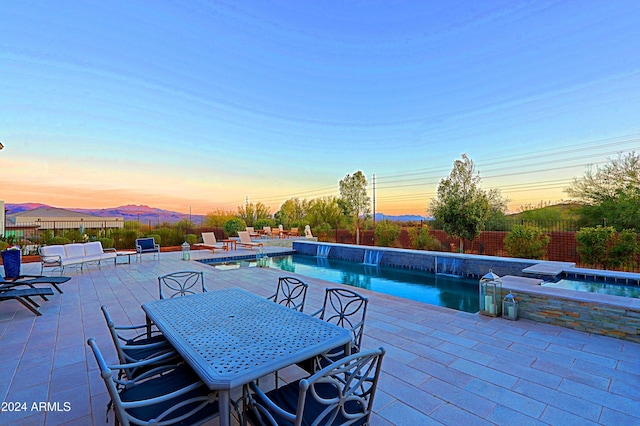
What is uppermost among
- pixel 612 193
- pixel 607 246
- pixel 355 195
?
pixel 355 195

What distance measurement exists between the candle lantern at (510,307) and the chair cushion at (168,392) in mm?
3772

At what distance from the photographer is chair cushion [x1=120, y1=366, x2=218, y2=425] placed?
1420 millimetres

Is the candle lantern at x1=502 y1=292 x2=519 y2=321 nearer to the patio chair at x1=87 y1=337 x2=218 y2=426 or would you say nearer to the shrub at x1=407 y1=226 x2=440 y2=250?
the patio chair at x1=87 y1=337 x2=218 y2=426

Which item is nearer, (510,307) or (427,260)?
(510,307)

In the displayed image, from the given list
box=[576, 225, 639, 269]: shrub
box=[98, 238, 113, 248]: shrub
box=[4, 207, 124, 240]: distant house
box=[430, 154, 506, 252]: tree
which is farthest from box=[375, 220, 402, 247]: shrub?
box=[4, 207, 124, 240]: distant house

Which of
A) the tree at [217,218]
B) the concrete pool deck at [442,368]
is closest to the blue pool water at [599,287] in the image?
the concrete pool deck at [442,368]

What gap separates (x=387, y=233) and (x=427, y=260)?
405cm

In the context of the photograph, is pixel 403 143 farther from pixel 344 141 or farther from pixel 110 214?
pixel 110 214

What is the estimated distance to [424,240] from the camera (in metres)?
11.5

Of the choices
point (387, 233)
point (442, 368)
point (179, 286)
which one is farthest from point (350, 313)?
point (387, 233)

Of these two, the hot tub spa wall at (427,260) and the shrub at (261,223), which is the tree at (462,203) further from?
the shrub at (261,223)

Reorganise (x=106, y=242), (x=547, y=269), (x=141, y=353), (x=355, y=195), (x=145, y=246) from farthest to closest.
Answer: (x=355, y=195), (x=106, y=242), (x=145, y=246), (x=547, y=269), (x=141, y=353)

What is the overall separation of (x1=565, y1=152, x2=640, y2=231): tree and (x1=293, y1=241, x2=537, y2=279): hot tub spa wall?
20.4ft

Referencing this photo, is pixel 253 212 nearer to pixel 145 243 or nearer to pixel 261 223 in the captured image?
pixel 261 223
